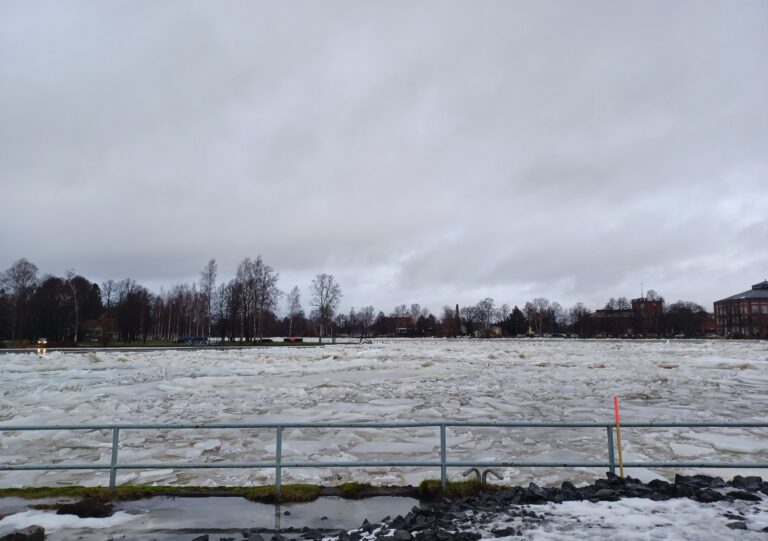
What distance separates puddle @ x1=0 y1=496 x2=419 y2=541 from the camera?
573 cm

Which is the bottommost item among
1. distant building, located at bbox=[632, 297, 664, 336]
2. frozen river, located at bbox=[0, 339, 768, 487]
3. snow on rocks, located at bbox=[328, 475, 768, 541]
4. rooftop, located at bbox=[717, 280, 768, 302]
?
frozen river, located at bbox=[0, 339, 768, 487]

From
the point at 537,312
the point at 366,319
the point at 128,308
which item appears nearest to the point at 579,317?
the point at 537,312

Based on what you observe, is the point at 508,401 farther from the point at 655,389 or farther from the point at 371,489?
the point at 371,489

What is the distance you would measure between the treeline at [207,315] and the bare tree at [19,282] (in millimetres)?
117

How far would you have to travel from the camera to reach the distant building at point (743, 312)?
4746 inches

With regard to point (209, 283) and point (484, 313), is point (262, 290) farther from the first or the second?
point (484, 313)

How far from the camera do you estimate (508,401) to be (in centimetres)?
1647

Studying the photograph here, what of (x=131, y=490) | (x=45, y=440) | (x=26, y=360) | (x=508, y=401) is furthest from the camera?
(x=26, y=360)

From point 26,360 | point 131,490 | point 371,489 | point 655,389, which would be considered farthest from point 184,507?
point 26,360

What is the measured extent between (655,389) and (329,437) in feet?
46.6

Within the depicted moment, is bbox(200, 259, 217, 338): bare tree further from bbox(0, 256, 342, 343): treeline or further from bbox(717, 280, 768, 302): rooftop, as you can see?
bbox(717, 280, 768, 302): rooftop

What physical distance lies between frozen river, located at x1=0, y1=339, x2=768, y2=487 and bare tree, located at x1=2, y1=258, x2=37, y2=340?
50596 mm

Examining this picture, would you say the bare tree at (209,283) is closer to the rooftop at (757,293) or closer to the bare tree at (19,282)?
the bare tree at (19,282)

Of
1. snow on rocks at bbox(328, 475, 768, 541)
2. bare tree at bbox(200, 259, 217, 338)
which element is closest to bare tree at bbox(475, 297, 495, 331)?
bare tree at bbox(200, 259, 217, 338)
